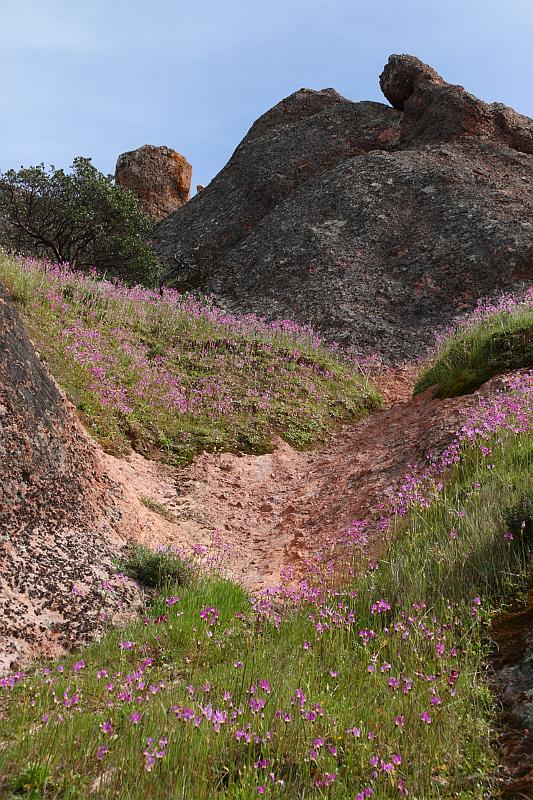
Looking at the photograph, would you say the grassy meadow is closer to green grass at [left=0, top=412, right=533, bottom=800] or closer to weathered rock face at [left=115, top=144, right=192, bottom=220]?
green grass at [left=0, top=412, right=533, bottom=800]

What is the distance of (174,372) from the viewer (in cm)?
1393

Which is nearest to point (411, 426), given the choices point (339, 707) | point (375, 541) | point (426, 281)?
point (375, 541)

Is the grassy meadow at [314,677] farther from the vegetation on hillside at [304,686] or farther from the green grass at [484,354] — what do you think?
the green grass at [484,354]

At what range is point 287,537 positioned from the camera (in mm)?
8844

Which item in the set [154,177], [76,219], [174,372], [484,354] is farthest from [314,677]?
[154,177]

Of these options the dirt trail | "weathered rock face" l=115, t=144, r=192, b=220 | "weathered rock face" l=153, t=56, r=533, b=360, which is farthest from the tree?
"weathered rock face" l=115, t=144, r=192, b=220

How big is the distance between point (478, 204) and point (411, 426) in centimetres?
1764

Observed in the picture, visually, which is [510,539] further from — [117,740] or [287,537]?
[287,537]

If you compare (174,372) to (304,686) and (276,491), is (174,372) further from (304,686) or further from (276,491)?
(304,686)

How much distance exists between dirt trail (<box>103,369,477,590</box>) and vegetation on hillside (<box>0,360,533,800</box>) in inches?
55.3

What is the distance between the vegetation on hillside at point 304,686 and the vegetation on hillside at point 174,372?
5.22 metres

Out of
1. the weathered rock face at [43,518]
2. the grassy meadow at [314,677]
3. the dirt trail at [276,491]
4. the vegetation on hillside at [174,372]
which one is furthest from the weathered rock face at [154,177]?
the grassy meadow at [314,677]

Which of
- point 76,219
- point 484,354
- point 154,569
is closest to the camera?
point 154,569

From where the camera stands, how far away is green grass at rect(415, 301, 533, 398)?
1149cm
